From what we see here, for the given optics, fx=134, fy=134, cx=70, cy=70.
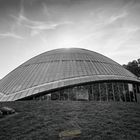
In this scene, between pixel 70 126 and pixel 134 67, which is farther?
pixel 134 67

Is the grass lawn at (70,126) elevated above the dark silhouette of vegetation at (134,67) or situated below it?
below

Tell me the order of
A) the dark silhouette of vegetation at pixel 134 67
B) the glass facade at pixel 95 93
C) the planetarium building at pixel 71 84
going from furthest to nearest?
1. the dark silhouette of vegetation at pixel 134 67
2. the glass facade at pixel 95 93
3. the planetarium building at pixel 71 84

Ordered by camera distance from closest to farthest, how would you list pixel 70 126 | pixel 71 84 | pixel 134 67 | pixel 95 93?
pixel 70 126, pixel 71 84, pixel 95 93, pixel 134 67

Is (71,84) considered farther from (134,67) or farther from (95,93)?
(134,67)

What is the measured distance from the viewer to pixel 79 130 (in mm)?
7383

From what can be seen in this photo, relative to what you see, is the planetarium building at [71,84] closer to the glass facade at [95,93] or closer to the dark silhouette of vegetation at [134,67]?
the glass facade at [95,93]

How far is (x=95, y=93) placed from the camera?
20.6 meters

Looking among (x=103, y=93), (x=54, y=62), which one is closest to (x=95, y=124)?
(x=103, y=93)

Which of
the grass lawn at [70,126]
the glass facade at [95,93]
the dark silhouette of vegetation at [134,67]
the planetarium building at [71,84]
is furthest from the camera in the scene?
the dark silhouette of vegetation at [134,67]

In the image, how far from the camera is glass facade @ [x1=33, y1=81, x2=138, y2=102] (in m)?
19.4

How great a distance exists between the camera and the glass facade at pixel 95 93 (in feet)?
63.7

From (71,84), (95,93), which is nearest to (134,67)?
(95,93)

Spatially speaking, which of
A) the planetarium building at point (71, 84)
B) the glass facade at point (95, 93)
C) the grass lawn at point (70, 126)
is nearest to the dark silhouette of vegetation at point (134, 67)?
the planetarium building at point (71, 84)

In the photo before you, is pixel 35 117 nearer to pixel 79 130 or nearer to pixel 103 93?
pixel 79 130
